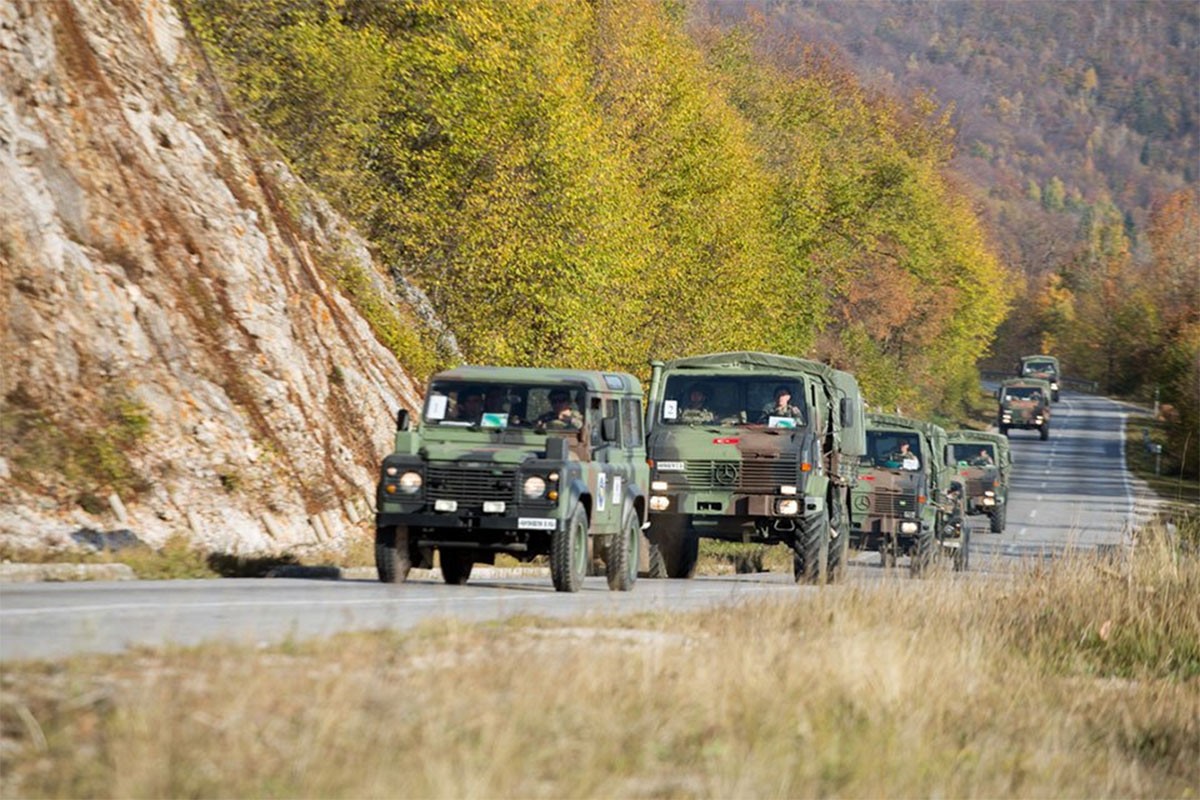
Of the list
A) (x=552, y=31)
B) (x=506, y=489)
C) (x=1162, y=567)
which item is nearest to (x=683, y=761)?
(x=506, y=489)

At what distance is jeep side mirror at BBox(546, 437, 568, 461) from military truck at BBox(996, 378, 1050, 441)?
236 feet

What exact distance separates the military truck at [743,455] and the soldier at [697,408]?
1 centimetres

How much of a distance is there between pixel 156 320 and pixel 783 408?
8426 millimetres

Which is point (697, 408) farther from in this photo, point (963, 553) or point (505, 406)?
point (963, 553)

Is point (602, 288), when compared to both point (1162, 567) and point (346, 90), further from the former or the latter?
point (1162, 567)

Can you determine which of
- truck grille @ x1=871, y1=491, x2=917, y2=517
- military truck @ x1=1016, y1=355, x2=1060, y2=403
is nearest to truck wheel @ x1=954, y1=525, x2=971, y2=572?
truck grille @ x1=871, y1=491, x2=917, y2=517

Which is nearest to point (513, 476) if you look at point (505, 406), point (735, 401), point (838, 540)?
point (505, 406)

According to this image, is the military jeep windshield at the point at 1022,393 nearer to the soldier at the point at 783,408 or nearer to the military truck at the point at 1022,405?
the military truck at the point at 1022,405

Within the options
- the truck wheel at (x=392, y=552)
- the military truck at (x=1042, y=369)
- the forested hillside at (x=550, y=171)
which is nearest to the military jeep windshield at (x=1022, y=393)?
the forested hillside at (x=550, y=171)

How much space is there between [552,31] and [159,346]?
743 inches

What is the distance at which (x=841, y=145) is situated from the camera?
8194 centimetres

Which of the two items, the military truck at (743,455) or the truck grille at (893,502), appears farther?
the truck grille at (893,502)

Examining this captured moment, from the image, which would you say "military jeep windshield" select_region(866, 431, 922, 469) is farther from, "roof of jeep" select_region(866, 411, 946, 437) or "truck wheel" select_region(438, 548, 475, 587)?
"truck wheel" select_region(438, 548, 475, 587)

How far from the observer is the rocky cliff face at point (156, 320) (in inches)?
920
